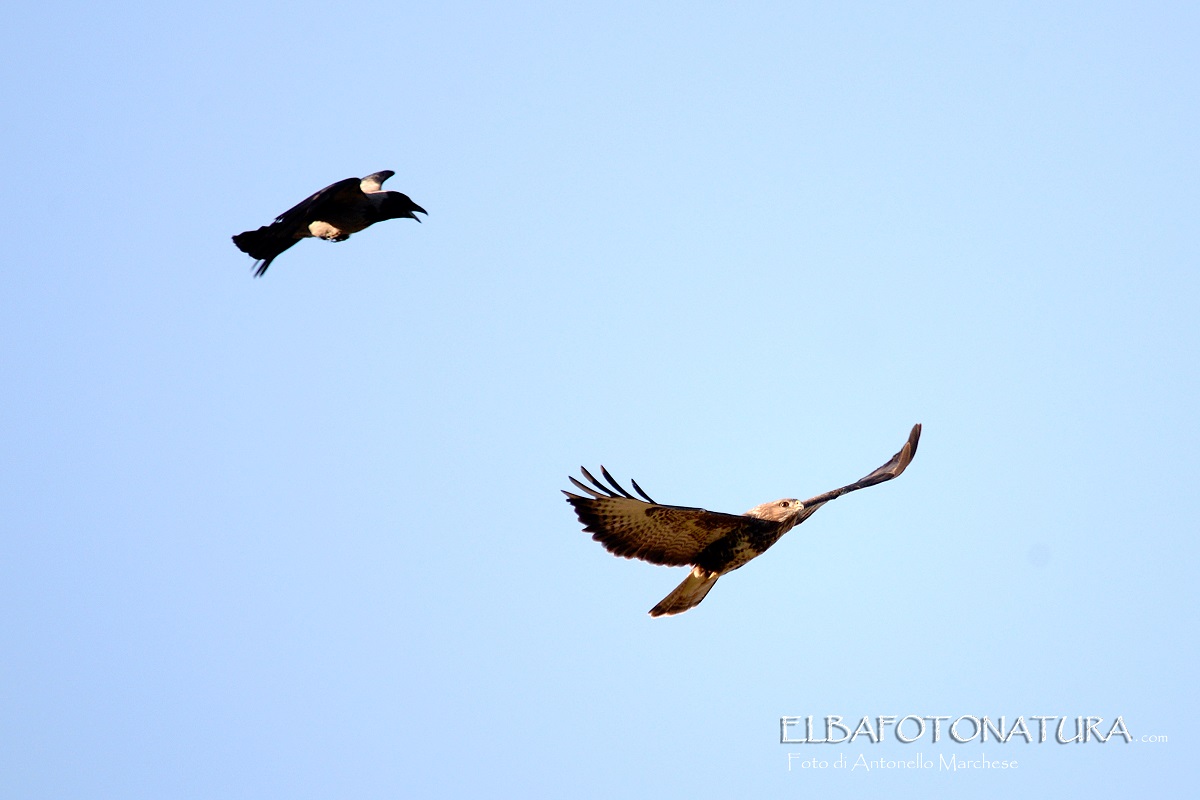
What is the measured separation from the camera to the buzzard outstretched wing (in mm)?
12578

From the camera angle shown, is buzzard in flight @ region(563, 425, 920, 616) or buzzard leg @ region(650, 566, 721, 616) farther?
buzzard leg @ region(650, 566, 721, 616)

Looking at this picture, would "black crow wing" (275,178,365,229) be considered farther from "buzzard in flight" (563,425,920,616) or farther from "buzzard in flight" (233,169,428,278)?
"buzzard in flight" (563,425,920,616)

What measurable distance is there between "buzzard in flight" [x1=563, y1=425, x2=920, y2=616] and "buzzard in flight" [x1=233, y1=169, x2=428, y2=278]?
3356 mm

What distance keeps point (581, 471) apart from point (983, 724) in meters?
6.59

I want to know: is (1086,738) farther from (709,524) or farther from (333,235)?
(333,235)

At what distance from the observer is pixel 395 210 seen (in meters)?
14.6

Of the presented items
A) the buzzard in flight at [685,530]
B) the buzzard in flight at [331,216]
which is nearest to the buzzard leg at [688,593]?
the buzzard in flight at [685,530]

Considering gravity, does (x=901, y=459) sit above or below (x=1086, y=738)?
above

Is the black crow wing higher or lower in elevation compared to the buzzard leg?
higher

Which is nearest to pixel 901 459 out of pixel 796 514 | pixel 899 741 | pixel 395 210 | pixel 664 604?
pixel 796 514

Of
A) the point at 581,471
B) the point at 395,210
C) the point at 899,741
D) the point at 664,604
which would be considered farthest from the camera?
the point at 899,741

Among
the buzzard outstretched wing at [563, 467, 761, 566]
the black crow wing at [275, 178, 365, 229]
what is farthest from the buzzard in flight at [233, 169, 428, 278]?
the buzzard outstretched wing at [563, 467, 761, 566]

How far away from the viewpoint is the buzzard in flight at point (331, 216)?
13695 mm

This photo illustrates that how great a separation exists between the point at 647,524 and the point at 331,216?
13.0 feet
